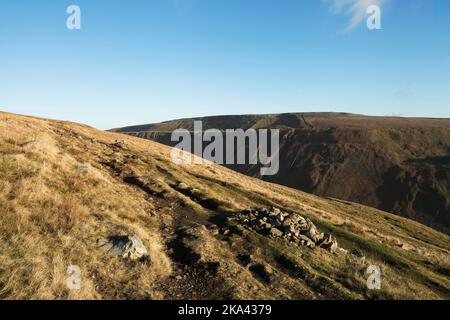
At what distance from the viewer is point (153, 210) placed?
1956 cm

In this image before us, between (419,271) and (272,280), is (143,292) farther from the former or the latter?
(419,271)

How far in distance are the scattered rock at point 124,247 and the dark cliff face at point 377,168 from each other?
8729 cm

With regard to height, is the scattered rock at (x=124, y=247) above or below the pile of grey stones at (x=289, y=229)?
above

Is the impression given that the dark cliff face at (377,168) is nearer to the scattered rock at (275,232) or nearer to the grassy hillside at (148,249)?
the scattered rock at (275,232)

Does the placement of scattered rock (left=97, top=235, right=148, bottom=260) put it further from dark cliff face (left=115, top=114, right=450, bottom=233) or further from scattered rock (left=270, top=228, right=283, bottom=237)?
dark cliff face (left=115, top=114, right=450, bottom=233)

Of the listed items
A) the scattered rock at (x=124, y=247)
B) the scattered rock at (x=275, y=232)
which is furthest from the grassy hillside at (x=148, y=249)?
the scattered rock at (x=275, y=232)

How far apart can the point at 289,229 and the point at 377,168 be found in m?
106

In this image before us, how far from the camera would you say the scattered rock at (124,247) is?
13234 millimetres

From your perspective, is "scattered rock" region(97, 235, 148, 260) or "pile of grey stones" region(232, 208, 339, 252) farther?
"pile of grey stones" region(232, 208, 339, 252)

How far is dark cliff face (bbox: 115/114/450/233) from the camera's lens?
3728 inches

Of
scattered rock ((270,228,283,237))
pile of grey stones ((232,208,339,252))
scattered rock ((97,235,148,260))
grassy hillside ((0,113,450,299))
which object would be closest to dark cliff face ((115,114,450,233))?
pile of grey stones ((232,208,339,252))

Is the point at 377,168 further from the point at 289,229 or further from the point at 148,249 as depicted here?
the point at 148,249

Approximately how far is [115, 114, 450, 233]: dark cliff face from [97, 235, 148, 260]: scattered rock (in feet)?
286
